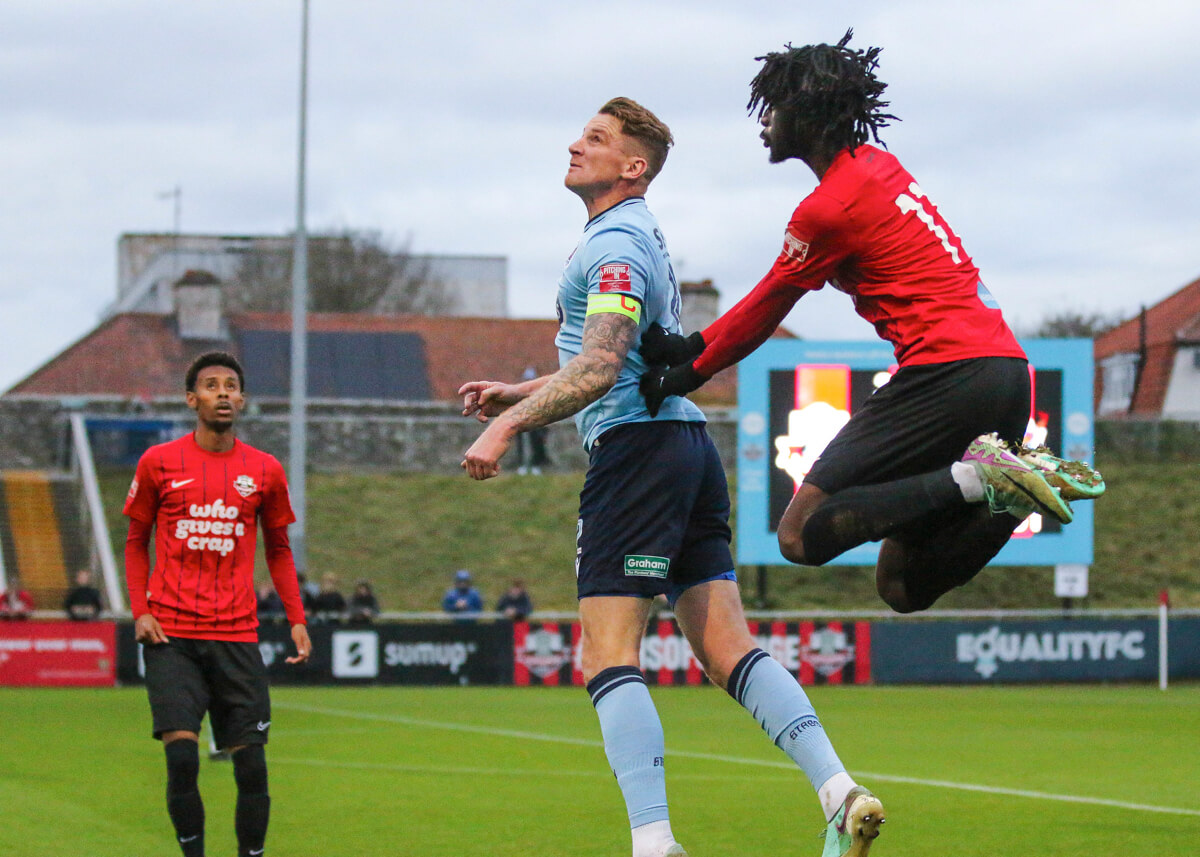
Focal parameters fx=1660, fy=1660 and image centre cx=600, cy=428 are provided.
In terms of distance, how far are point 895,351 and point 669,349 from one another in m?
0.74

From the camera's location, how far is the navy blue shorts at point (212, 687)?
22.1 feet

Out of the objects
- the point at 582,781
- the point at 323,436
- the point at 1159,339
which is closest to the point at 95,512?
the point at 323,436

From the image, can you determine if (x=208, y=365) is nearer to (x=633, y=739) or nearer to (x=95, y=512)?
(x=633, y=739)

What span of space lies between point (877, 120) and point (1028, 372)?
953mm

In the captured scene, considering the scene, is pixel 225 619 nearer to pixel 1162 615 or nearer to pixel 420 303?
pixel 1162 615

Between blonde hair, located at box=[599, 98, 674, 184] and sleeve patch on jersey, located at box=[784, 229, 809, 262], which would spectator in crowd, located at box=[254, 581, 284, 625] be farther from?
sleeve patch on jersey, located at box=[784, 229, 809, 262]

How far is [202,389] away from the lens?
280 inches

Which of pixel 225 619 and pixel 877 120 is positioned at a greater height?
pixel 877 120

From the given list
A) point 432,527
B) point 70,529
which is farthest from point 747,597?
point 70,529

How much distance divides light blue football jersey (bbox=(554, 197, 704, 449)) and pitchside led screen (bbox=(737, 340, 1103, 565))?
19.0m

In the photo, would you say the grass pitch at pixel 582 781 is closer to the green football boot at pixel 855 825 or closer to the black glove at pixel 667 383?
the green football boot at pixel 855 825

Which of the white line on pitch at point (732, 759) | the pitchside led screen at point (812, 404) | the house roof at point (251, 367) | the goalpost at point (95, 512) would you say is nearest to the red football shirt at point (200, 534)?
the white line on pitch at point (732, 759)

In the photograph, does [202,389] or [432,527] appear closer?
[202,389]

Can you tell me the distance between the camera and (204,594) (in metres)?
6.93
